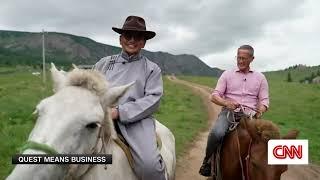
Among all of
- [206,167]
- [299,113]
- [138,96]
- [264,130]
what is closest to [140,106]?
[138,96]

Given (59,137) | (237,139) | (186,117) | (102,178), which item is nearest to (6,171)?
(237,139)

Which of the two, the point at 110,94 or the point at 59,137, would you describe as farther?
the point at 110,94

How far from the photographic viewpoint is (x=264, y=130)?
6.16 metres

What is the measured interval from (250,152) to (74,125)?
11.5 ft

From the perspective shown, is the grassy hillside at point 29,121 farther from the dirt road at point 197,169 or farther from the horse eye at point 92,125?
the horse eye at point 92,125

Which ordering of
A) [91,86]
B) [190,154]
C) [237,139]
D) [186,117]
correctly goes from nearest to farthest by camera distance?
1. [91,86]
2. [237,139]
3. [190,154]
4. [186,117]

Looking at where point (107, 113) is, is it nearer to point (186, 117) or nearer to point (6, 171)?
point (6, 171)

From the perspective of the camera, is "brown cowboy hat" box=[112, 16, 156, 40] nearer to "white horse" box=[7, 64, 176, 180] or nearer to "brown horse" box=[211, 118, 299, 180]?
"white horse" box=[7, 64, 176, 180]

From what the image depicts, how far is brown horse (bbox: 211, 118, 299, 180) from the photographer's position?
20.0 feet

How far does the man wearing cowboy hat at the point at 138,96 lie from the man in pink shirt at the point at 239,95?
2.30m

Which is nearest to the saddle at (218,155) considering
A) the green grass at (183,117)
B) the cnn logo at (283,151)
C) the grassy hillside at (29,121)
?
the cnn logo at (283,151)

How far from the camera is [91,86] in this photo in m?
3.86

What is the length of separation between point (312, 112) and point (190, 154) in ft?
48.5

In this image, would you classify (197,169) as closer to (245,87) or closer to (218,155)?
(218,155)
